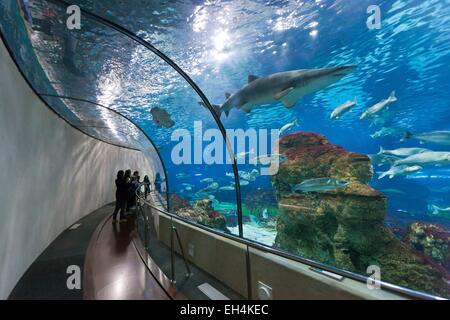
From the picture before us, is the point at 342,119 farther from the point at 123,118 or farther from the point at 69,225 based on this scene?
the point at 69,225

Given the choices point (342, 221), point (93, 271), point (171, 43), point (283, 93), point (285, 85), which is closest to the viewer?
point (283, 93)

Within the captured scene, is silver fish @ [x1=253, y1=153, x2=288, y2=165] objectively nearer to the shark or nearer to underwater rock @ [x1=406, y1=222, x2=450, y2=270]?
the shark

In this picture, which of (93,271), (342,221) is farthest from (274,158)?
(93,271)

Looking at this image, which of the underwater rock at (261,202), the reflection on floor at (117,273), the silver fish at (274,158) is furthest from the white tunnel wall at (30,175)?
the underwater rock at (261,202)

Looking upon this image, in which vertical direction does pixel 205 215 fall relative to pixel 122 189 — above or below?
below

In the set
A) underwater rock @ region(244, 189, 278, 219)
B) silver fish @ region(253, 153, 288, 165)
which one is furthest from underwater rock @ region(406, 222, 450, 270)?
underwater rock @ region(244, 189, 278, 219)

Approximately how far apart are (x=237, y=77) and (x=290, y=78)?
7.21 metres

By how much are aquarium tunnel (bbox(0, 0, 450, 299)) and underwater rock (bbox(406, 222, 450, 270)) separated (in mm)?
54

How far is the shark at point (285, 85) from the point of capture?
9.40ft

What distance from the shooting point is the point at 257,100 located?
3.57 metres

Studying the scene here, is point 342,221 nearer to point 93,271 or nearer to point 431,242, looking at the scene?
point 93,271

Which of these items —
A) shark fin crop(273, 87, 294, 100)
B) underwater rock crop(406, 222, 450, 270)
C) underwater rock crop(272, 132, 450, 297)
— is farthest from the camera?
underwater rock crop(406, 222, 450, 270)

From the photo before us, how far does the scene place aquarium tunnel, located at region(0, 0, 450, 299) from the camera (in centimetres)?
249

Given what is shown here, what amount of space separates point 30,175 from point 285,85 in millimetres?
4687
